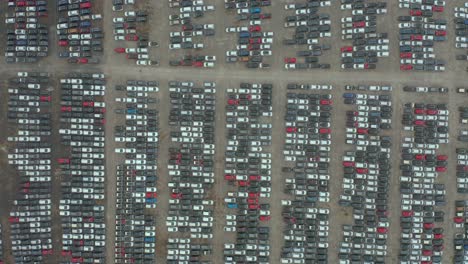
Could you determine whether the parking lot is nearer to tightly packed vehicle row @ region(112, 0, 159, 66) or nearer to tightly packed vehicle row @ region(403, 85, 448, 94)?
tightly packed vehicle row @ region(403, 85, 448, 94)

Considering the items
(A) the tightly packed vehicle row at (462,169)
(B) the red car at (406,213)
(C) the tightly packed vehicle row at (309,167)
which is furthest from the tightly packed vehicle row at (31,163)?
(A) the tightly packed vehicle row at (462,169)

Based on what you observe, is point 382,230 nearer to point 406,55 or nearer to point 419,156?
point 419,156

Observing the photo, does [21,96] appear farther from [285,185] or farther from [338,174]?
[338,174]

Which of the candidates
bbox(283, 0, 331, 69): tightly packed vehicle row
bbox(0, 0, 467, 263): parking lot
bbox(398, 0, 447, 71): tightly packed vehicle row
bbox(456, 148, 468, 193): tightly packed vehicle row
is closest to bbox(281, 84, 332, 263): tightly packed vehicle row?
bbox(0, 0, 467, 263): parking lot

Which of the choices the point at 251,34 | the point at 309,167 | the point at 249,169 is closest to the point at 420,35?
the point at 251,34

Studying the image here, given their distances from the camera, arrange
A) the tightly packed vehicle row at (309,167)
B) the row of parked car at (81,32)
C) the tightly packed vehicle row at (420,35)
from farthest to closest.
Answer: the row of parked car at (81,32), the tightly packed vehicle row at (309,167), the tightly packed vehicle row at (420,35)

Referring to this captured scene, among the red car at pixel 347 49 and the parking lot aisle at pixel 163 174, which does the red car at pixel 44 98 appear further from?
the red car at pixel 347 49

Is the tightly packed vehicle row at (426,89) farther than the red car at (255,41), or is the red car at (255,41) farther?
the red car at (255,41)
